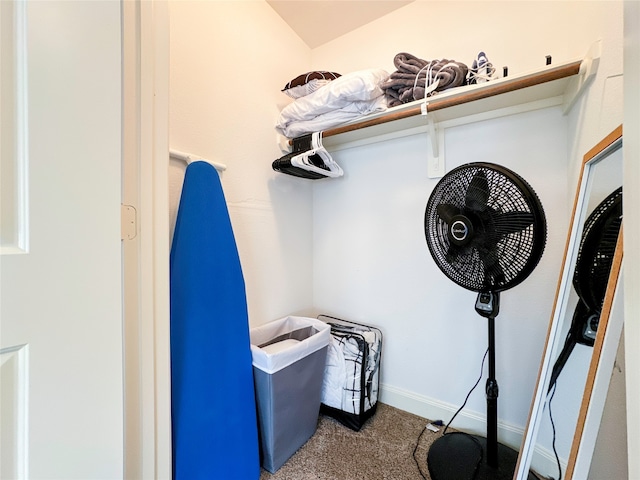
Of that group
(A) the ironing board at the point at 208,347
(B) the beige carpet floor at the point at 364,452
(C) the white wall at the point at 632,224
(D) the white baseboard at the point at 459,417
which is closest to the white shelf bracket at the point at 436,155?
(C) the white wall at the point at 632,224

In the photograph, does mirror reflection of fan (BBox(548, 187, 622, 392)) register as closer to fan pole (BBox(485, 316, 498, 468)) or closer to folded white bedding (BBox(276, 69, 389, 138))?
fan pole (BBox(485, 316, 498, 468))

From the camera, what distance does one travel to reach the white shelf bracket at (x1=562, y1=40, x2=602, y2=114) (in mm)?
878

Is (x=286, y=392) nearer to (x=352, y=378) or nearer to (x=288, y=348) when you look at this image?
(x=288, y=348)

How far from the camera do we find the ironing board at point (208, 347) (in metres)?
0.94

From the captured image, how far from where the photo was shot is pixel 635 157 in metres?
0.40

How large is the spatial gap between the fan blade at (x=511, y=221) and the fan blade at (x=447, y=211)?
0.13 metres

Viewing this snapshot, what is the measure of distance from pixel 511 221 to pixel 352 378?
3.42ft

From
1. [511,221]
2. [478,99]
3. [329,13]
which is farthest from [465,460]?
[329,13]

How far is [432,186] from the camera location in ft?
4.70

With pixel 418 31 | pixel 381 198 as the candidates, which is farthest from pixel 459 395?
pixel 418 31

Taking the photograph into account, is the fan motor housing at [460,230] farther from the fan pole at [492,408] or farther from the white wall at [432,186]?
the white wall at [432,186]

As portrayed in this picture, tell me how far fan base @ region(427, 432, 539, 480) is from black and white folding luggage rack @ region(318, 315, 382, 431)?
0.35 metres

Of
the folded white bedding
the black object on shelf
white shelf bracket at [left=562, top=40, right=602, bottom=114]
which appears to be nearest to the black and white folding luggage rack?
the black object on shelf

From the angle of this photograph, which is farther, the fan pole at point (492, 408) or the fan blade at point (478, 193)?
the fan pole at point (492, 408)
